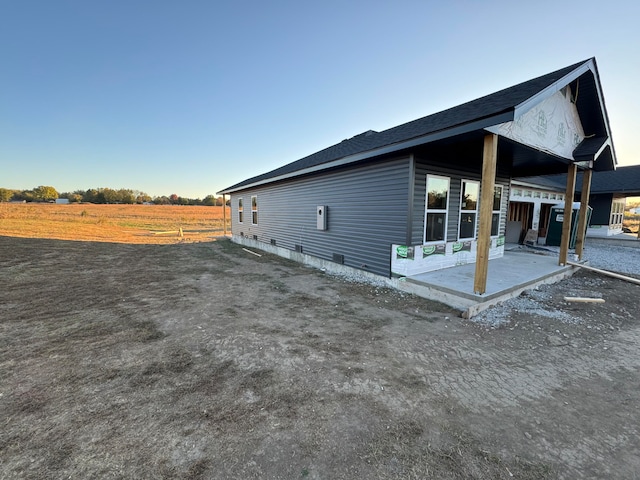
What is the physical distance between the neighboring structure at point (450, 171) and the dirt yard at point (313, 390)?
1668 millimetres

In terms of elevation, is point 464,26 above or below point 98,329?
above

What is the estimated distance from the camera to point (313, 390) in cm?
236

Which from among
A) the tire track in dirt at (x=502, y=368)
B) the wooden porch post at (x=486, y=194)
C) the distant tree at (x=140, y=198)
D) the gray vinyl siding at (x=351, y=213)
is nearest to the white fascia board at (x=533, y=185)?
the gray vinyl siding at (x=351, y=213)

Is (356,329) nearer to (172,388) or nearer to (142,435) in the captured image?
(172,388)

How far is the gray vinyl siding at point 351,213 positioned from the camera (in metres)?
5.88

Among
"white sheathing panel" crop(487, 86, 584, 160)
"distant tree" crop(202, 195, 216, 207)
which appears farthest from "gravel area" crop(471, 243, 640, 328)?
"distant tree" crop(202, 195, 216, 207)

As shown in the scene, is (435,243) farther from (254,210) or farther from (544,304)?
(254,210)

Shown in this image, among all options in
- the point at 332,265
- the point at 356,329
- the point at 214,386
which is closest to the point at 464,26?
the point at 332,265

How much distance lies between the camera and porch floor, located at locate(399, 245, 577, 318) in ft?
14.6

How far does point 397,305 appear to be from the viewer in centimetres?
476

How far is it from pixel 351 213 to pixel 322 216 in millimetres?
1141

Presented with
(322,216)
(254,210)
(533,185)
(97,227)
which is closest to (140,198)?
(97,227)

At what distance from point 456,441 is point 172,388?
2.30m

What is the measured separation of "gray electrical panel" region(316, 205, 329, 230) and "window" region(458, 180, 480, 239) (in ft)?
11.7
